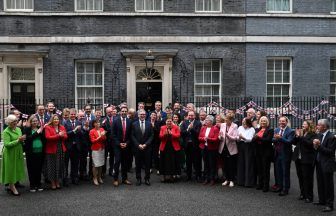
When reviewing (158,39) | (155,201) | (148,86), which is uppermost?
(158,39)

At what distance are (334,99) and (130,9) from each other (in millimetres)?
9842

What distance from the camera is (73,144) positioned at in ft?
37.2

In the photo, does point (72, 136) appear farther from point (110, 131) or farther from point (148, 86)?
point (148, 86)

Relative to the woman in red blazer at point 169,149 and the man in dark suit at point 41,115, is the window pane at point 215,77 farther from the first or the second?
the man in dark suit at point 41,115

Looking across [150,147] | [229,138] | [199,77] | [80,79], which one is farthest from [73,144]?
[199,77]

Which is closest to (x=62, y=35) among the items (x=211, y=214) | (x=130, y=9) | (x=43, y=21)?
(x=43, y=21)

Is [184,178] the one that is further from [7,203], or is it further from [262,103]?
[262,103]

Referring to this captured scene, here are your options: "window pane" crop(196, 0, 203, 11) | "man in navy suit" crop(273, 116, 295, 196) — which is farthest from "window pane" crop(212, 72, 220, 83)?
"man in navy suit" crop(273, 116, 295, 196)

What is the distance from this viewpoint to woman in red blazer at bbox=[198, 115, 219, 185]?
11227 millimetres

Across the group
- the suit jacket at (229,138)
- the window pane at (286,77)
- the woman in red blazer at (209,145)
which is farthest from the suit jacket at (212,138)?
the window pane at (286,77)

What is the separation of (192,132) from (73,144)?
297 cm

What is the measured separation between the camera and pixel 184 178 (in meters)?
12.3

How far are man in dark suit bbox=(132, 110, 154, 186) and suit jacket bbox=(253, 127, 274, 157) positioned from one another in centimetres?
261

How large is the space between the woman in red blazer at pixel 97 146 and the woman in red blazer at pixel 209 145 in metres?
2.40
